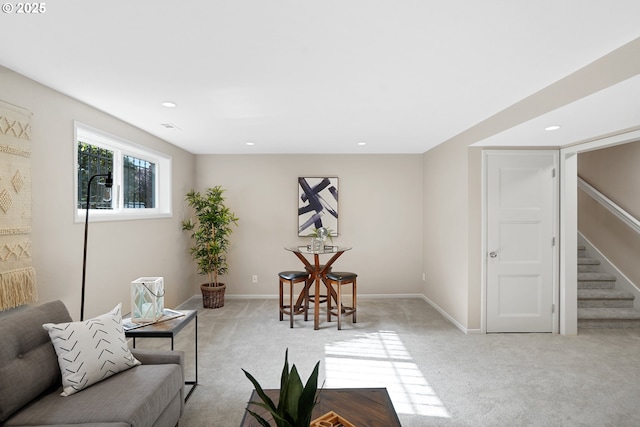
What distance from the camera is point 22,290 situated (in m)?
2.31

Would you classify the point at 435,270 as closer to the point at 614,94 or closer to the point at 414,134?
the point at 414,134

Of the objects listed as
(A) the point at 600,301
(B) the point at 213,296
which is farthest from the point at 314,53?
(A) the point at 600,301

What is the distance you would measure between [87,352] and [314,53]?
83.5 inches

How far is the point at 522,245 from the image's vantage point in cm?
405

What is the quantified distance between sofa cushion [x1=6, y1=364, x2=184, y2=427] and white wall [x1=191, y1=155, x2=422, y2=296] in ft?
11.5

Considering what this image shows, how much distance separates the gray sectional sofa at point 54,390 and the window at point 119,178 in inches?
46.7

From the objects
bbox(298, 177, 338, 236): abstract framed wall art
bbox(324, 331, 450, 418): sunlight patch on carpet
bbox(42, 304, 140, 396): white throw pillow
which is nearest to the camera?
bbox(42, 304, 140, 396): white throw pillow

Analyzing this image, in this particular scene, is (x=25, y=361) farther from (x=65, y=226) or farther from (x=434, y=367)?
(x=434, y=367)

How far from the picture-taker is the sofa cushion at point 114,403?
1634 mm

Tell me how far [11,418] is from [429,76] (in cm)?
298

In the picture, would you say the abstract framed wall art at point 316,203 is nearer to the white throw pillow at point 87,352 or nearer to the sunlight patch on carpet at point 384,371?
the sunlight patch on carpet at point 384,371

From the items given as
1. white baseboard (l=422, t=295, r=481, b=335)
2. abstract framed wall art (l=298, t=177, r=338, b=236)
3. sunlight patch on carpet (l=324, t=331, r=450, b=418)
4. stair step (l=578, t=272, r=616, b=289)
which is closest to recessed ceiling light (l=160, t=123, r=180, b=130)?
abstract framed wall art (l=298, t=177, r=338, b=236)

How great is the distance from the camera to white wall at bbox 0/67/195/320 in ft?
8.24

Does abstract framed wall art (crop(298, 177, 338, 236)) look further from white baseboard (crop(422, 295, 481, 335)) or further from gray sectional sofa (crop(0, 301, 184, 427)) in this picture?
gray sectional sofa (crop(0, 301, 184, 427))
